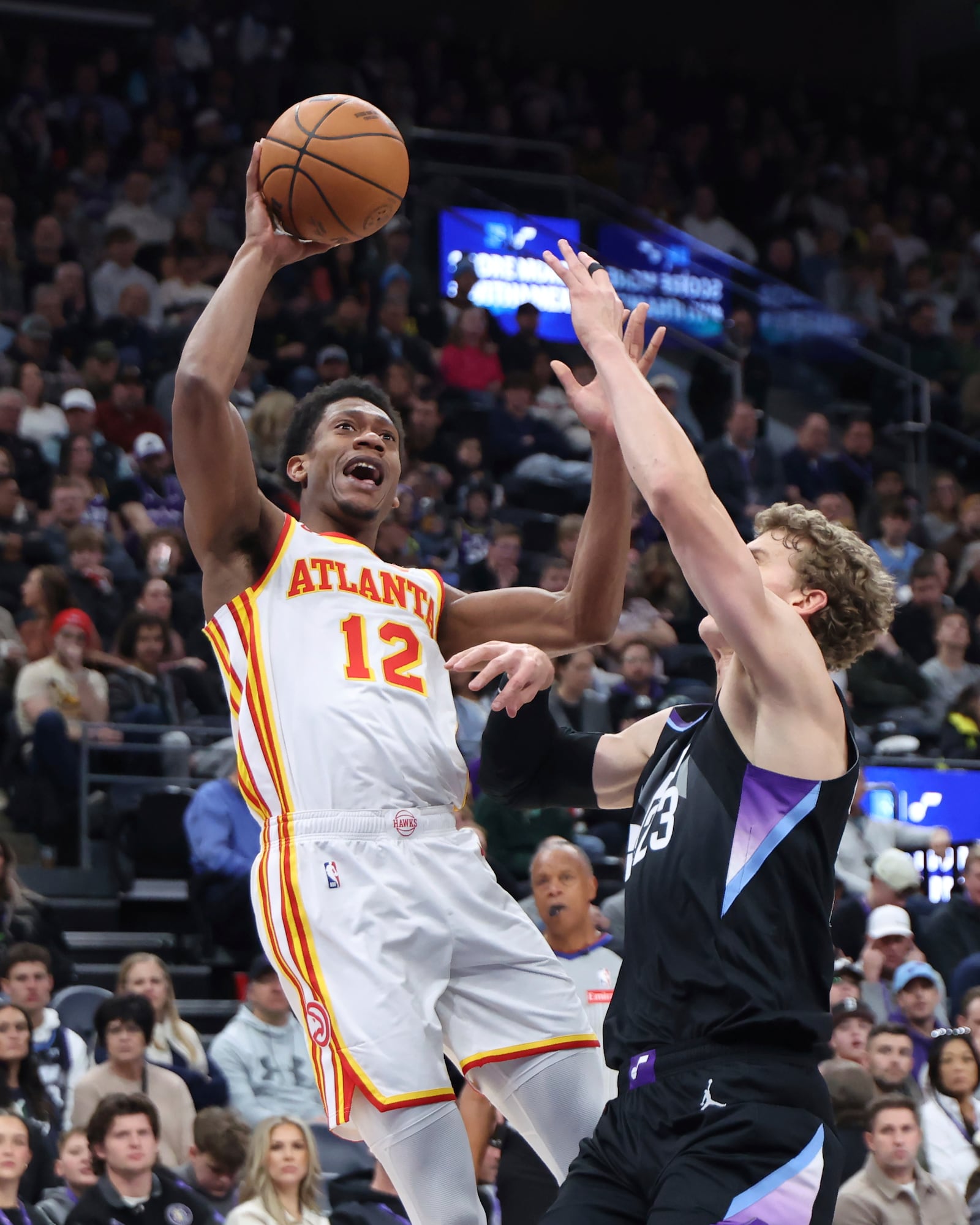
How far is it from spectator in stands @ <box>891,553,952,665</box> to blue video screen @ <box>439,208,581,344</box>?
421 centimetres

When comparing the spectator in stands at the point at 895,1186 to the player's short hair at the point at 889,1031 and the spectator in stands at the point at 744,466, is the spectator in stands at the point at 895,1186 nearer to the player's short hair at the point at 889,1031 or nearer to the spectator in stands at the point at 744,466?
the player's short hair at the point at 889,1031

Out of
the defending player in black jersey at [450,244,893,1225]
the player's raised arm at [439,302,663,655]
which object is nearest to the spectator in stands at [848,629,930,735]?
the player's raised arm at [439,302,663,655]

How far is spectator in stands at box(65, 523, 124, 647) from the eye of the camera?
34.2 feet

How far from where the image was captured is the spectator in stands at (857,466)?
1530 centimetres

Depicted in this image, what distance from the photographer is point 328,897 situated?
13.3ft

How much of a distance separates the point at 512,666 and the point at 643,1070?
93 cm

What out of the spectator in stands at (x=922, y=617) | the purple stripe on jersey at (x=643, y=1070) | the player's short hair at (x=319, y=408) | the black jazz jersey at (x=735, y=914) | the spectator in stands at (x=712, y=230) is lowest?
the purple stripe on jersey at (x=643, y=1070)

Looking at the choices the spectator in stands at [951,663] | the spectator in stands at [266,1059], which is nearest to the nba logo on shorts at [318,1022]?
the spectator in stands at [266,1059]

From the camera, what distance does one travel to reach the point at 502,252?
15438 mm

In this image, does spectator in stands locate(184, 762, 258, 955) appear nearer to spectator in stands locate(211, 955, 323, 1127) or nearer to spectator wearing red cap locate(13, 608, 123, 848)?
spectator wearing red cap locate(13, 608, 123, 848)

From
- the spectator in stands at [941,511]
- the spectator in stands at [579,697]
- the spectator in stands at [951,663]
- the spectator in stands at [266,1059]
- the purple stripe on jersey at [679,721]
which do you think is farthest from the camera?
the spectator in stands at [941,511]

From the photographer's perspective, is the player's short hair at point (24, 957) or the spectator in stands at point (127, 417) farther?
the spectator in stands at point (127, 417)

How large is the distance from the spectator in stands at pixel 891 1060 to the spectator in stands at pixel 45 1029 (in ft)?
11.2

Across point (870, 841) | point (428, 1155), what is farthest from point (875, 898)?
point (428, 1155)
